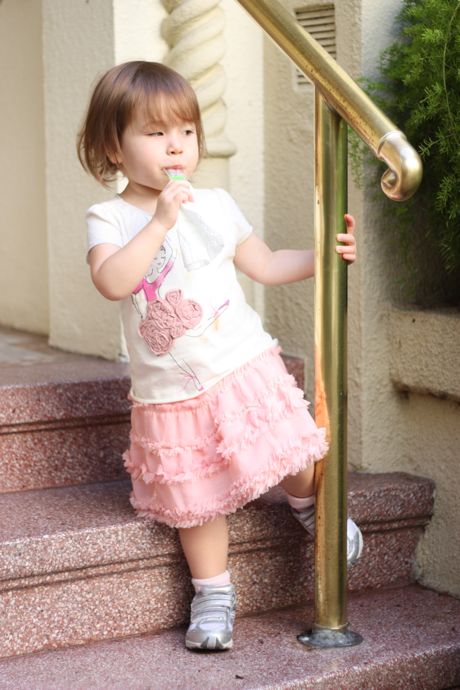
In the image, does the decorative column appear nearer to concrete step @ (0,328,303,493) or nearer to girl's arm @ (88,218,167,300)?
concrete step @ (0,328,303,493)

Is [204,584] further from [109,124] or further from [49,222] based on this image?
[49,222]

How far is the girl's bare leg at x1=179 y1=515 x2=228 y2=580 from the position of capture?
7.23ft

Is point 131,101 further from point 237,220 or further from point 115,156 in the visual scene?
point 237,220

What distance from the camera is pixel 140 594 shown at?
2.26 metres

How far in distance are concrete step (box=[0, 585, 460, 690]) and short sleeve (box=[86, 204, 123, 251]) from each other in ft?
2.33

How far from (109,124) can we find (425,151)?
1.95ft

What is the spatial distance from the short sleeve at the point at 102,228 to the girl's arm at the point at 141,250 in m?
0.07

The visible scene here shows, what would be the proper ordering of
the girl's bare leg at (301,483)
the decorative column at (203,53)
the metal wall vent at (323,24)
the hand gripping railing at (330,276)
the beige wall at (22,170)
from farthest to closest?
the beige wall at (22,170)
the decorative column at (203,53)
the metal wall vent at (323,24)
the girl's bare leg at (301,483)
the hand gripping railing at (330,276)

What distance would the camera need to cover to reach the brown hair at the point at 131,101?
216cm

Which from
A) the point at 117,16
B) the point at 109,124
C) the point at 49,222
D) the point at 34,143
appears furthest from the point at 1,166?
the point at 109,124

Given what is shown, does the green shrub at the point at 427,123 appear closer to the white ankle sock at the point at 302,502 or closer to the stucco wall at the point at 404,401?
the stucco wall at the point at 404,401

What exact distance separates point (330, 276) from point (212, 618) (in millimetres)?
627

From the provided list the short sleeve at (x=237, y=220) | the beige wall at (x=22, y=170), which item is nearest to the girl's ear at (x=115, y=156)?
the short sleeve at (x=237, y=220)

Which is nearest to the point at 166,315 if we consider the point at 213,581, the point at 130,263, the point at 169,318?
the point at 169,318
